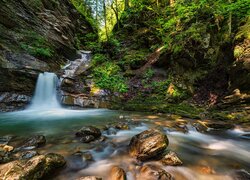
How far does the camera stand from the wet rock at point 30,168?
271 centimetres

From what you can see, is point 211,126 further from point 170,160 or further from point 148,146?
point 148,146

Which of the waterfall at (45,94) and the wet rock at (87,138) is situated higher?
the waterfall at (45,94)

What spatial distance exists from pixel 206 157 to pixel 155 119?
121 inches

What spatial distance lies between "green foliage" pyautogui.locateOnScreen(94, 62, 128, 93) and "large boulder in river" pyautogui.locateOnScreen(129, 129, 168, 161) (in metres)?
6.93

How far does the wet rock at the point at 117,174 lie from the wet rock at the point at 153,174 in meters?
0.27

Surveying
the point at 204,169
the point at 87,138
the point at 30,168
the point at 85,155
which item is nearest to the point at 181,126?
the point at 204,169

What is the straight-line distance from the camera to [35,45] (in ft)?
39.7

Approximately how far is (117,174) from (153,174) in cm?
62

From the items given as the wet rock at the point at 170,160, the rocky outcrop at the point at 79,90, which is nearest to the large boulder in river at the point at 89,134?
the wet rock at the point at 170,160

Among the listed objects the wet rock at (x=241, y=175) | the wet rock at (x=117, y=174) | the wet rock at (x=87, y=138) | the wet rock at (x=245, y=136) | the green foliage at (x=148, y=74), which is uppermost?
the green foliage at (x=148, y=74)

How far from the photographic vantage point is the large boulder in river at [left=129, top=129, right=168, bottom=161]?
3695mm

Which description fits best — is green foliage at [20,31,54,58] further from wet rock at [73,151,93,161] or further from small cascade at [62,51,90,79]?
wet rock at [73,151,93,161]

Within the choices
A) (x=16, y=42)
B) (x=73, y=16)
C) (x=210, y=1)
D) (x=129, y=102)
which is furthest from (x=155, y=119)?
(x=73, y=16)

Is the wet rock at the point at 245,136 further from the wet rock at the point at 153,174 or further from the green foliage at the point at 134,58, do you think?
the green foliage at the point at 134,58
